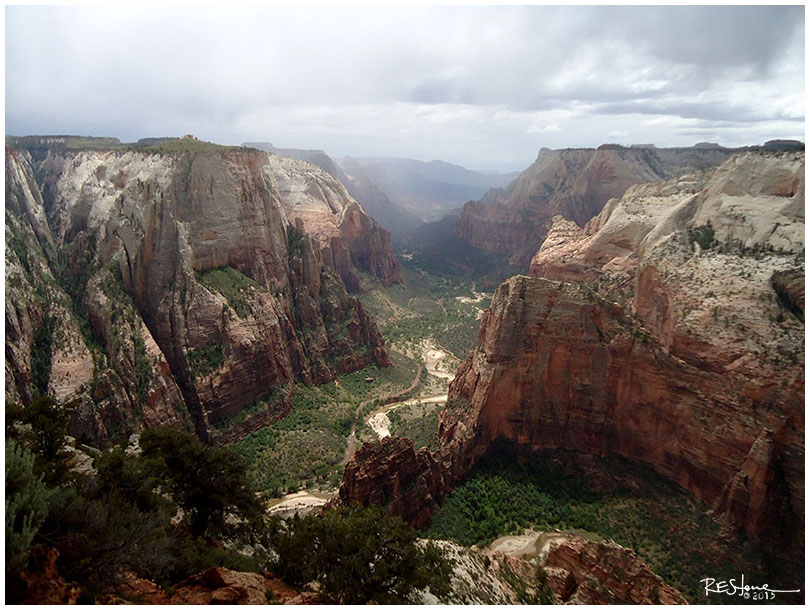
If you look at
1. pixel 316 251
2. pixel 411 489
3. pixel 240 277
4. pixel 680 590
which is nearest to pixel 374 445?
pixel 411 489

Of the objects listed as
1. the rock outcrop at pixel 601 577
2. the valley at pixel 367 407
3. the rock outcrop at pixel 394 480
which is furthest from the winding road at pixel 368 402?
the rock outcrop at pixel 601 577

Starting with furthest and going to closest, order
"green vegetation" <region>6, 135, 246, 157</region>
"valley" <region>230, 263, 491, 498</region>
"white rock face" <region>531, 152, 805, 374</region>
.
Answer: "green vegetation" <region>6, 135, 246, 157</region>, "valley" <region>230, 263, 491, 498</region>, "white rock face" <region>531, 152, 805, 374</region>

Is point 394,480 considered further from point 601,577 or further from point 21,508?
point 21,508

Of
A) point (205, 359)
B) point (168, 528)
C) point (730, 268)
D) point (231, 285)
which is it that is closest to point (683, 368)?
point (730, 268)

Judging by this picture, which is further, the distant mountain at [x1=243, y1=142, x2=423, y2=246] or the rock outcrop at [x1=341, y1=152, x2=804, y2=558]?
the distant mountain at [x1=243, y1=142, x2=423, y2=246]

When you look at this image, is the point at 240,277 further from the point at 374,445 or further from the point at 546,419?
the point at 546,419

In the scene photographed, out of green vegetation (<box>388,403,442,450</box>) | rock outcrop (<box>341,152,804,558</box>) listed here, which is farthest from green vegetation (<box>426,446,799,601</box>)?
green vegetation (<box>388,403,442,450</box>)

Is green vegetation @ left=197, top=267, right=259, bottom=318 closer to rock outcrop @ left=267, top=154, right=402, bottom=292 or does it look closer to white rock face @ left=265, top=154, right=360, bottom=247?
rock outcrop @ left=267, top=154, right=402, bottom=292
